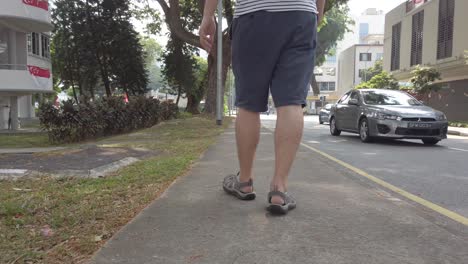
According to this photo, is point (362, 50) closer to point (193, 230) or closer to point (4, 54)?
point (4, 54)

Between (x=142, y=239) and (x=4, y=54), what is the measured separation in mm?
26974

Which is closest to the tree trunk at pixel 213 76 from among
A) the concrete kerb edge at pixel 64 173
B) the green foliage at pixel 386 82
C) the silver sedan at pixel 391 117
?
the silver sedan at pixel 391 117

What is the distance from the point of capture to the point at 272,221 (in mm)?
2885

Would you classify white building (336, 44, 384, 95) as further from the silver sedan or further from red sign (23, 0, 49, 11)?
the silver sedan

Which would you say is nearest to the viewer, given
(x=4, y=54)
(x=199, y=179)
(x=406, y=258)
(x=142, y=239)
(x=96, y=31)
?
(x=406, y=258)

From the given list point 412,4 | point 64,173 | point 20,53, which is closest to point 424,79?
point 412,4

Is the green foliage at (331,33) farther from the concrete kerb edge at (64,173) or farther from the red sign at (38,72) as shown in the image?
the concrete kerb edge at (64,173)

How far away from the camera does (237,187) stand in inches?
139

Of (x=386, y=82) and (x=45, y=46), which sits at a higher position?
(x=45, y=46)

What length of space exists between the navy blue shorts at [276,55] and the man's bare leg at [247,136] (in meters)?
0.07

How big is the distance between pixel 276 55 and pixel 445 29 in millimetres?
31909

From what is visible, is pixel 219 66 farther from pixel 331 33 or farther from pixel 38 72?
pixel 331 33

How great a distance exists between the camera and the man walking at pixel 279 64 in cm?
320

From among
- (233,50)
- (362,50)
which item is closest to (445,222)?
(233,50)
